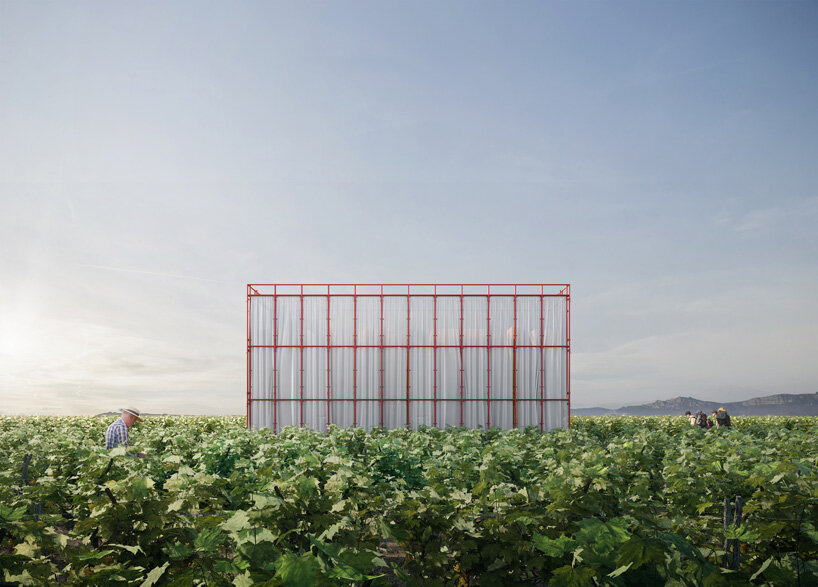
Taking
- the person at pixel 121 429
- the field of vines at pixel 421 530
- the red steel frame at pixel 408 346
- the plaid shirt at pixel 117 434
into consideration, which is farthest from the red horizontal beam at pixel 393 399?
the field of vines at pixel 421 530

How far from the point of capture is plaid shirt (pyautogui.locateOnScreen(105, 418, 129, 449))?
11066 millimetres

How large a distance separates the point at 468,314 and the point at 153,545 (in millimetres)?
18810

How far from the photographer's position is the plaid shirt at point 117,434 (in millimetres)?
11066

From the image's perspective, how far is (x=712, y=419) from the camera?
27312 mm

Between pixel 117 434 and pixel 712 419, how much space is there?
88.7 feet

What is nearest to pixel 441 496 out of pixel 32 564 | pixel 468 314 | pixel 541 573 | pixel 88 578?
pixel 541 573

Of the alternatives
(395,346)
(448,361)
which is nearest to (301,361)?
(395,346)

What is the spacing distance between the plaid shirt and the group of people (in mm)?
23981

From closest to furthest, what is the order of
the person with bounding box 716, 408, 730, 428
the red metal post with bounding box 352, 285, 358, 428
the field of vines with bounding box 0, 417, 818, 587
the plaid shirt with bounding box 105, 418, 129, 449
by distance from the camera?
the field of vines with bounding box 0, 417, 818, 587 → the plaid shirt with bounding box 105, 418, 129, 449 → the red metal post with bounding box 352, 285, 358, 428 → the person with bounding box 716, 408, 730, 428

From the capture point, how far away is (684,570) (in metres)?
3.37

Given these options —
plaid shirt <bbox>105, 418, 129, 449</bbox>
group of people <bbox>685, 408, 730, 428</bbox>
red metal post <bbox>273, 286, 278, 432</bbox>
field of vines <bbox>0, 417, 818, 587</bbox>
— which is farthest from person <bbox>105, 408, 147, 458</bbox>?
group of people <bbox>685, 408, 730, 428</bbox>

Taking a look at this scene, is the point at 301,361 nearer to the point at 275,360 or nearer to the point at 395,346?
the point at 275,360

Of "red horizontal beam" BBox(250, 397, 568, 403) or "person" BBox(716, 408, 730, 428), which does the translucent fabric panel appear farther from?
"person" BBox(716, 408, 730, 428)

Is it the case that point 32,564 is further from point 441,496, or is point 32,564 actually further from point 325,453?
point 325,453
